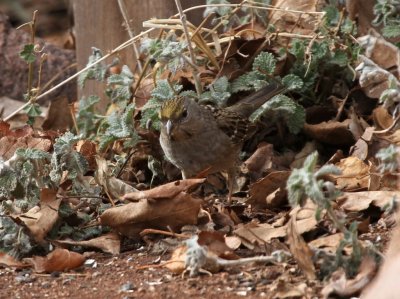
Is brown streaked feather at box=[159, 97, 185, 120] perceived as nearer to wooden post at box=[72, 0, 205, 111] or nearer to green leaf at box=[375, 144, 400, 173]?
wooden post at box=[72, 0, 205, 111]

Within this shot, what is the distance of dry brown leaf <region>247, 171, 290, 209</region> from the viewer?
14.6ft

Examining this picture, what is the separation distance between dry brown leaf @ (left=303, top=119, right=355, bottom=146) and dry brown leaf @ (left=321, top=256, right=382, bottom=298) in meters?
1.77

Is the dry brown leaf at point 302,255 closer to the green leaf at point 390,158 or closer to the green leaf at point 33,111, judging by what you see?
the green leaf at point 390,158

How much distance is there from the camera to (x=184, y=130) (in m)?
5.09

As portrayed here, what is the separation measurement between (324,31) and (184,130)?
0.93m

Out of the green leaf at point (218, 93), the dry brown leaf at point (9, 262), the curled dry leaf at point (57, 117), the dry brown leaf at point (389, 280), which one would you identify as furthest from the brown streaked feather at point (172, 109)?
the dry brown leaf at point (389, 280)

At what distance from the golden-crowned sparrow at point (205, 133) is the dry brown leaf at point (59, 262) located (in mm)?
1048


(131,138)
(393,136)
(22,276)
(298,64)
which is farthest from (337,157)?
(22,276)

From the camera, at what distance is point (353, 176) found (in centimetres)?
450

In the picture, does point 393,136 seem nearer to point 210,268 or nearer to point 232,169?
point 232,169

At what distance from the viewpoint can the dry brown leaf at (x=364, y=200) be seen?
416cm

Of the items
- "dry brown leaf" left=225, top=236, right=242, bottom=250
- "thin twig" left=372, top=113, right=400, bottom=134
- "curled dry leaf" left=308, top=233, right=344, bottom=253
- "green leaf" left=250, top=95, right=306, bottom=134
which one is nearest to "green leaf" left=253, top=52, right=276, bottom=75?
"green leaf" left=250, top=95, right=306, bottom=134

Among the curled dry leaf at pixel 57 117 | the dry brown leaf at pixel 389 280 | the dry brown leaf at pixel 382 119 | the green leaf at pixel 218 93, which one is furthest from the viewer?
the curled dry leaf at pixel 57 117

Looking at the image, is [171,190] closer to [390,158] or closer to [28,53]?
[390,158]
